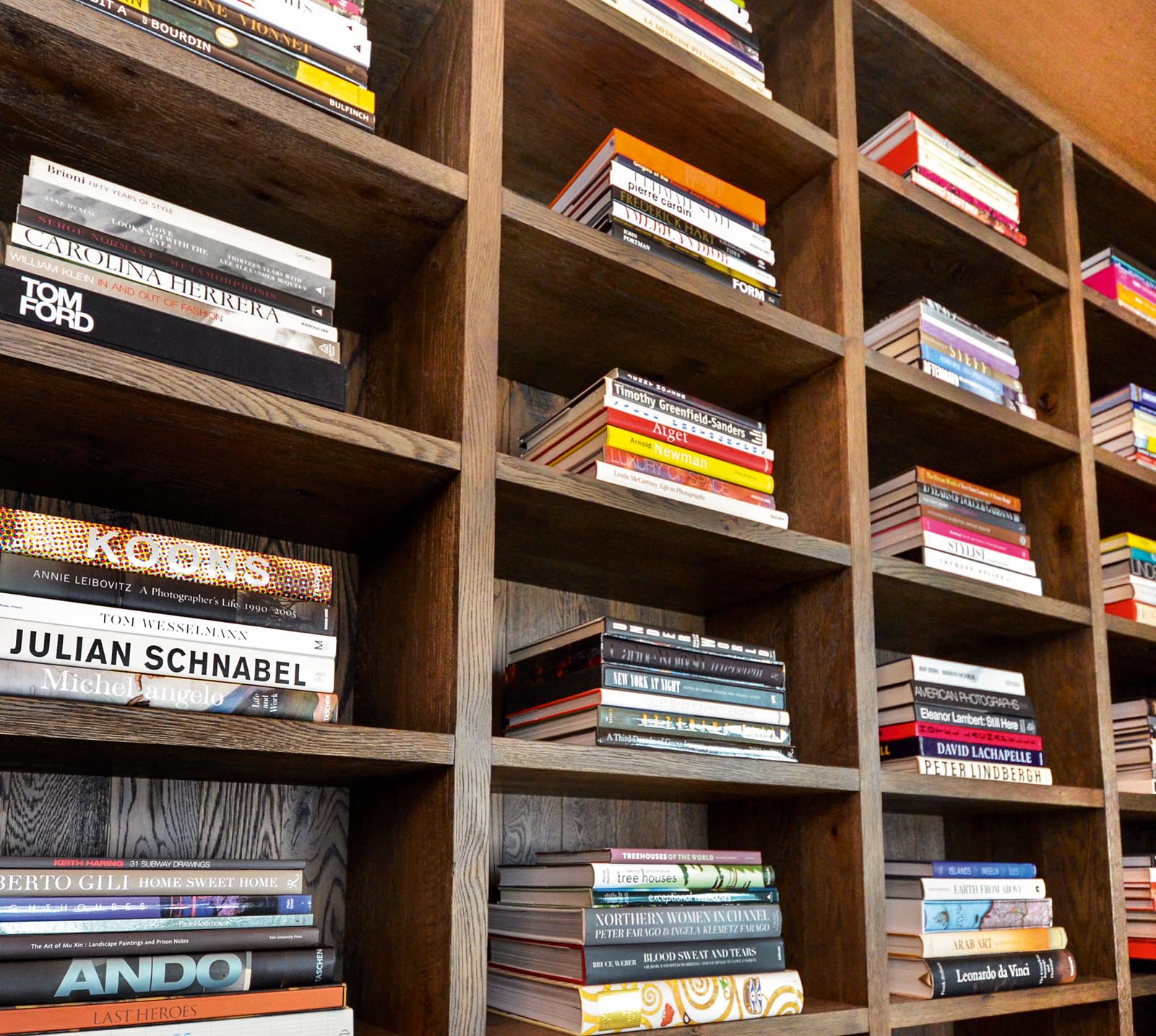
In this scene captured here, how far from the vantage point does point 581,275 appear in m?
1.47

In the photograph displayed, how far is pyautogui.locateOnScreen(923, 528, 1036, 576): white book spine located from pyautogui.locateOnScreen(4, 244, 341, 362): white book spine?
41.1 inches

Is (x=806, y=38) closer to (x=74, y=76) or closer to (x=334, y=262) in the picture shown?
(x=334, y=262)

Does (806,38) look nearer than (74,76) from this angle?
No

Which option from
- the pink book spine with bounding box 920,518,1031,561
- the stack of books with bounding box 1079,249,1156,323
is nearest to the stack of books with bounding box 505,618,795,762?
the pink book spine with bounding box 920,518,1031,561

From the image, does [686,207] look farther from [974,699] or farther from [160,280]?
[974,699]

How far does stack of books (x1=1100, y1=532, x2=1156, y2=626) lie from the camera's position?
2092 mm

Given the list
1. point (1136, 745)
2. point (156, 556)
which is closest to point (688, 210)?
point (156, 556)

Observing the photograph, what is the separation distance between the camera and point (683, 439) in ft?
4.93

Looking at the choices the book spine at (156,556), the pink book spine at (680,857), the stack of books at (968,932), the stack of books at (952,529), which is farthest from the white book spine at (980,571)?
the book spine at (156,556)

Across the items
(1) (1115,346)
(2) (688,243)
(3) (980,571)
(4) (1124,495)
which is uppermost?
(1) (1115,346)

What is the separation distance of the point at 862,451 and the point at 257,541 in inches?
34.8

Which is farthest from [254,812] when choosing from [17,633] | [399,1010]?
[17,633]

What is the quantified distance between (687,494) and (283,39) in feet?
2.44

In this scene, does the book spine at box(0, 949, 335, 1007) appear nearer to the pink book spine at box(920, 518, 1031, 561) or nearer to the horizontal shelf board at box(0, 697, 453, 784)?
the horizontal shelf board at box(0, 697, 453, 784)
